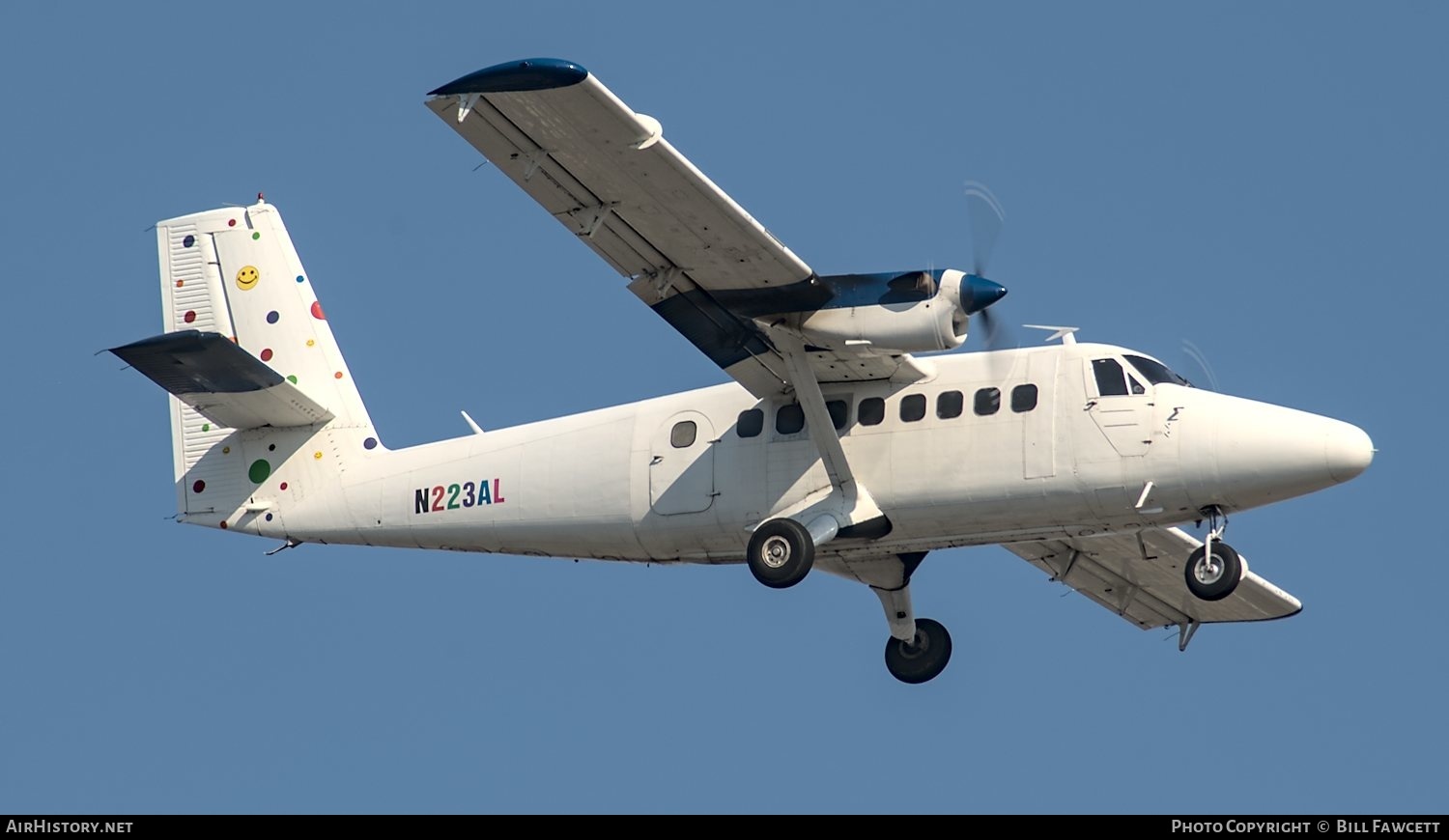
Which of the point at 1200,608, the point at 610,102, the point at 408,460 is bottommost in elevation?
the point at 1200,608

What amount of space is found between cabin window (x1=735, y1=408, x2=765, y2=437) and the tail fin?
14.8 feet

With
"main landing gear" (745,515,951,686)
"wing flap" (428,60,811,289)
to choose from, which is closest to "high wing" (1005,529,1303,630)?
"main landing gear" (745,515,951,686)

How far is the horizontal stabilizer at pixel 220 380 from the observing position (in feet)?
83.9

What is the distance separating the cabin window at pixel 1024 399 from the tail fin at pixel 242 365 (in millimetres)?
7430

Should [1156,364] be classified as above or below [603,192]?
below

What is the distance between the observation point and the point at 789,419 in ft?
82.3

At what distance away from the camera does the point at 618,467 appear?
25688mm

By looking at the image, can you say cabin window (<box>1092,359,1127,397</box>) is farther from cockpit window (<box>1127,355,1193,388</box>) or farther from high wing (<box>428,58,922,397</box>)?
Answer: high wing (<box>428,58,922,397</box>)

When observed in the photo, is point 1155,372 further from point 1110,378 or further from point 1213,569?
point 1213,569

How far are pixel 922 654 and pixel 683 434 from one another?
12.4 feet

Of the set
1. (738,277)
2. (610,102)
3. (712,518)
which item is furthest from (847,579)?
(610,102)

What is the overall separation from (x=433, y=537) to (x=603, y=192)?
16.9ft

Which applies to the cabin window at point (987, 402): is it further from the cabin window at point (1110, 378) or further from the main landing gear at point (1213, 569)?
the main landing gear at point (1213, 569)

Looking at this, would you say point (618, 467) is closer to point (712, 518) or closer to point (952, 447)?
point (712, 518)
